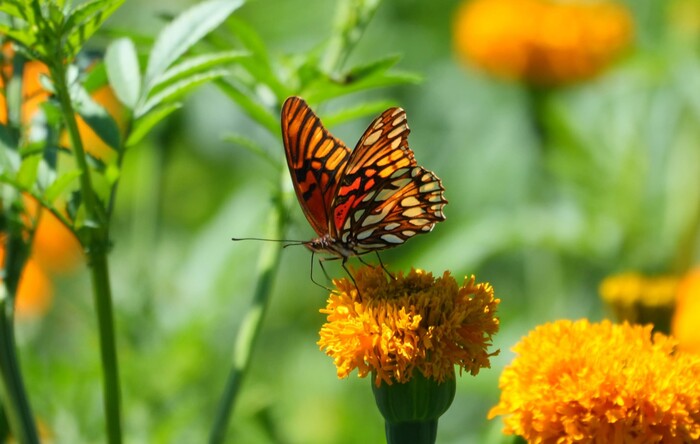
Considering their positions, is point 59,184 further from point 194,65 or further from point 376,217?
point 376,217

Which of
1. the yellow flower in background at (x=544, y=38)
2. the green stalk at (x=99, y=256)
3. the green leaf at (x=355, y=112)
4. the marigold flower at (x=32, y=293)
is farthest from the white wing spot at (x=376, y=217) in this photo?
the yellow flower in background at (x=544, y=38)

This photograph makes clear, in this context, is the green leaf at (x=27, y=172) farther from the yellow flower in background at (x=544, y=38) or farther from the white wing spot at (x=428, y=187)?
the yellow flower in background at (x=544, y=38)

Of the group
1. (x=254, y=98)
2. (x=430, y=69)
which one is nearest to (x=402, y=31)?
(x=430, y=69)

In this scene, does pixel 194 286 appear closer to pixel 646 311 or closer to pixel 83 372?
pixel 83 372

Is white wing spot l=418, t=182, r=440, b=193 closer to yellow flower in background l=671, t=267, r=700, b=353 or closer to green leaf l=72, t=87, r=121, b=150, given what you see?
green leaf l=72, t=87, r=121, b=150

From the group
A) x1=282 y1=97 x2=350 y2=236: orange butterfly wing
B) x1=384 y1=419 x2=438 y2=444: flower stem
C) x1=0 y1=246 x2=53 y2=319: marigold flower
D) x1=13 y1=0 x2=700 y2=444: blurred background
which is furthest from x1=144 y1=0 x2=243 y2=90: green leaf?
x1=0 y1=246 x2=53 y2=319: marigold flower

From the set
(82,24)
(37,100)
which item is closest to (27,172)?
(82,24)

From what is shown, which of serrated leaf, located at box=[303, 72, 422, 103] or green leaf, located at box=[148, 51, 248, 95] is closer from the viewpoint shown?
green leaf, located at box=[148, 51, 248, 95]
